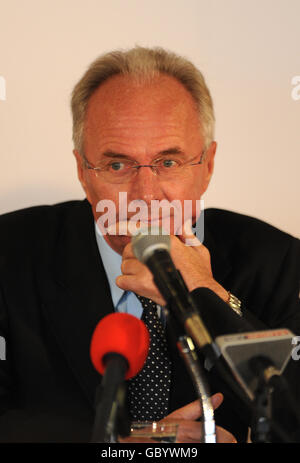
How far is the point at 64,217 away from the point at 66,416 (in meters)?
0.79

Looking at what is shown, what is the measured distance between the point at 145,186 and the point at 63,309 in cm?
55

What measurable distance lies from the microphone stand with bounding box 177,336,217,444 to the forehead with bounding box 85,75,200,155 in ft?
3.18

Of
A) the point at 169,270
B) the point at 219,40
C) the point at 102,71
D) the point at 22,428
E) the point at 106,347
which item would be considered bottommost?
the point at 22,428

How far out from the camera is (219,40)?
2559 millimetres

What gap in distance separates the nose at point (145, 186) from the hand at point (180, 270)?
300 millimetres

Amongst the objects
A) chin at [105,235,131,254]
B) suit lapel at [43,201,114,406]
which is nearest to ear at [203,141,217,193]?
chin at [105,235,131,254]

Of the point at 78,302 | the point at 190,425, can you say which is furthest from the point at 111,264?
the point at 190,425

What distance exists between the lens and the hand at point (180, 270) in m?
1.35

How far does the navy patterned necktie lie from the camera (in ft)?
5.65

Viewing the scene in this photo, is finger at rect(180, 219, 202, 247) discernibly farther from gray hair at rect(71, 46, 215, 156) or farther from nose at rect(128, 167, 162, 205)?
gray hair at rect(71, 46, 215, 156)

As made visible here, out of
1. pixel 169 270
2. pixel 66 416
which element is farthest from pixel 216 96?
pixel 169 270

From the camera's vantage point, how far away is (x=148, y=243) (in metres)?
1.00

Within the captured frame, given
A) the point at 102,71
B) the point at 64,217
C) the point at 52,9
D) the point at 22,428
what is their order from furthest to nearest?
1. the point at 52,9
2. the point at 64,217
3. the point at 102,71
4. the point at 22,428

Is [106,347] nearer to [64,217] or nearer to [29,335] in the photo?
[29,335]
